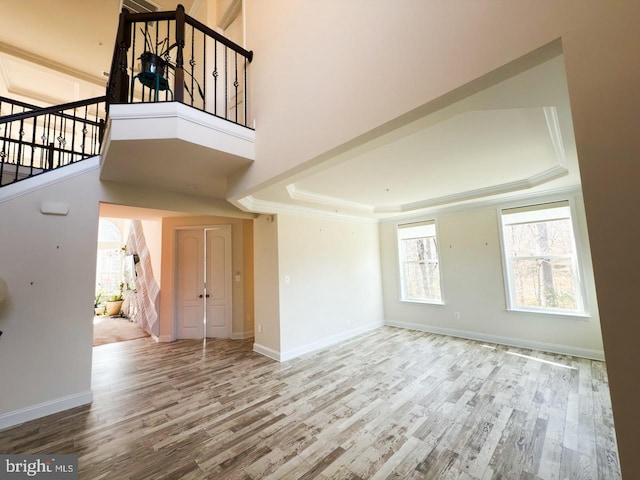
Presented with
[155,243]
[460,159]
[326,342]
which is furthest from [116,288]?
[460,159]

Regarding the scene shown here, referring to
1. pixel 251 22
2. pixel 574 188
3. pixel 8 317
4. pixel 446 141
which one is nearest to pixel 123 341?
pixel 8 317

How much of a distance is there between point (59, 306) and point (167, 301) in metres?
2.53

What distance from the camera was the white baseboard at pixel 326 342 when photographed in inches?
164

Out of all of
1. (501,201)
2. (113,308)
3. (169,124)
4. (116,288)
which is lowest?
(113,308)

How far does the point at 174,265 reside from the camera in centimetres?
543

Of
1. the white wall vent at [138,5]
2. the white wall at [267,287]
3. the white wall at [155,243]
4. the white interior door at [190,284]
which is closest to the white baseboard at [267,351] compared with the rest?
the white wall at [267,287]

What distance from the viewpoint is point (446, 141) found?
252 centimetres

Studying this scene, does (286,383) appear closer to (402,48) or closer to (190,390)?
(190,390)

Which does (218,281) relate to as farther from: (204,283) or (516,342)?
(516,342)

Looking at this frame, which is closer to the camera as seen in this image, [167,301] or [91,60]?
[91,60]

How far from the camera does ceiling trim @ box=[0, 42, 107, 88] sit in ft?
14.5

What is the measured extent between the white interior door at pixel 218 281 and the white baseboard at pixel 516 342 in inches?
152

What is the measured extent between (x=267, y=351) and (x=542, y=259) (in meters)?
4.74

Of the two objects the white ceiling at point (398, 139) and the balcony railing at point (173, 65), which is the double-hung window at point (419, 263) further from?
the balcony railing at point (173, 65)
